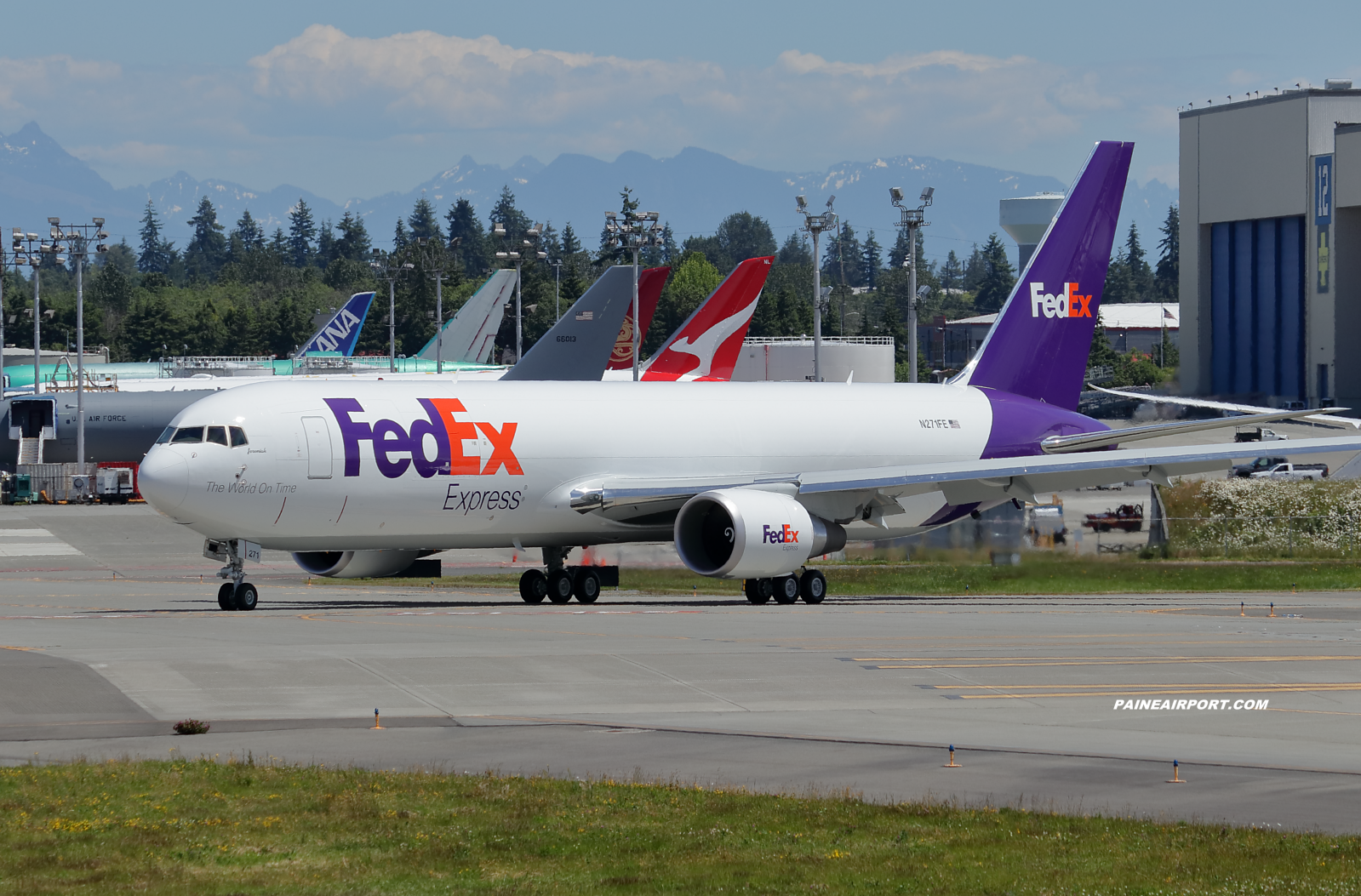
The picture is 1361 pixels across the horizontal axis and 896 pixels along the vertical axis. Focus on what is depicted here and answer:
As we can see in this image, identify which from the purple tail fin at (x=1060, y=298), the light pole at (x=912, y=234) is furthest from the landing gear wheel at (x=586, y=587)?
the light pole at (x=912, y=234)

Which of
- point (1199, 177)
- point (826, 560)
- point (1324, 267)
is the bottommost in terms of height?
point (826, 560)

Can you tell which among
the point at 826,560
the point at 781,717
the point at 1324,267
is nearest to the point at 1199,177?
the point at 1324,267

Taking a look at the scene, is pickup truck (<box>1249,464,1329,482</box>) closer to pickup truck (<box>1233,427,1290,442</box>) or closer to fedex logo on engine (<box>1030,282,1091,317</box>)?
pickup truck (<box>1233,427,1290,442</box>)

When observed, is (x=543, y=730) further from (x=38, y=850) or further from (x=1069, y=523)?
(x=1069, y=523)

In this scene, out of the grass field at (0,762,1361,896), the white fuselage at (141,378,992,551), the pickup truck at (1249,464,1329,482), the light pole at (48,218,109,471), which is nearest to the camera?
the grass field at (0,762,1361,896)

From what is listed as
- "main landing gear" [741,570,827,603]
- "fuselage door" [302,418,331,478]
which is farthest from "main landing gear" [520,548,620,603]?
"fuselage door" [302,418,331,478]

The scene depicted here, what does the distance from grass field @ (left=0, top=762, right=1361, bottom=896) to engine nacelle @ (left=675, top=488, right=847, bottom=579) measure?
1975 centimetres

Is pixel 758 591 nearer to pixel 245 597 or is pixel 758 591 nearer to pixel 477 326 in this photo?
Result: pixel 245 597

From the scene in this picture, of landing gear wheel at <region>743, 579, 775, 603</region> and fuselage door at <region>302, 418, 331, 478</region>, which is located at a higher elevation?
fuselage door at <region>302, 418, 331, 478</region>

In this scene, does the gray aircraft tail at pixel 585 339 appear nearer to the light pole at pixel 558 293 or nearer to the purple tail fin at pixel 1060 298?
the purple tail fin at pixel 1060 298

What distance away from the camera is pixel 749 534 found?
34.6 m

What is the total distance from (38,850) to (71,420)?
79380 mm

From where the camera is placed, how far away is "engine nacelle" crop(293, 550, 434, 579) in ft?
118

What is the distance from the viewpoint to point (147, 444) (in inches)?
3504
